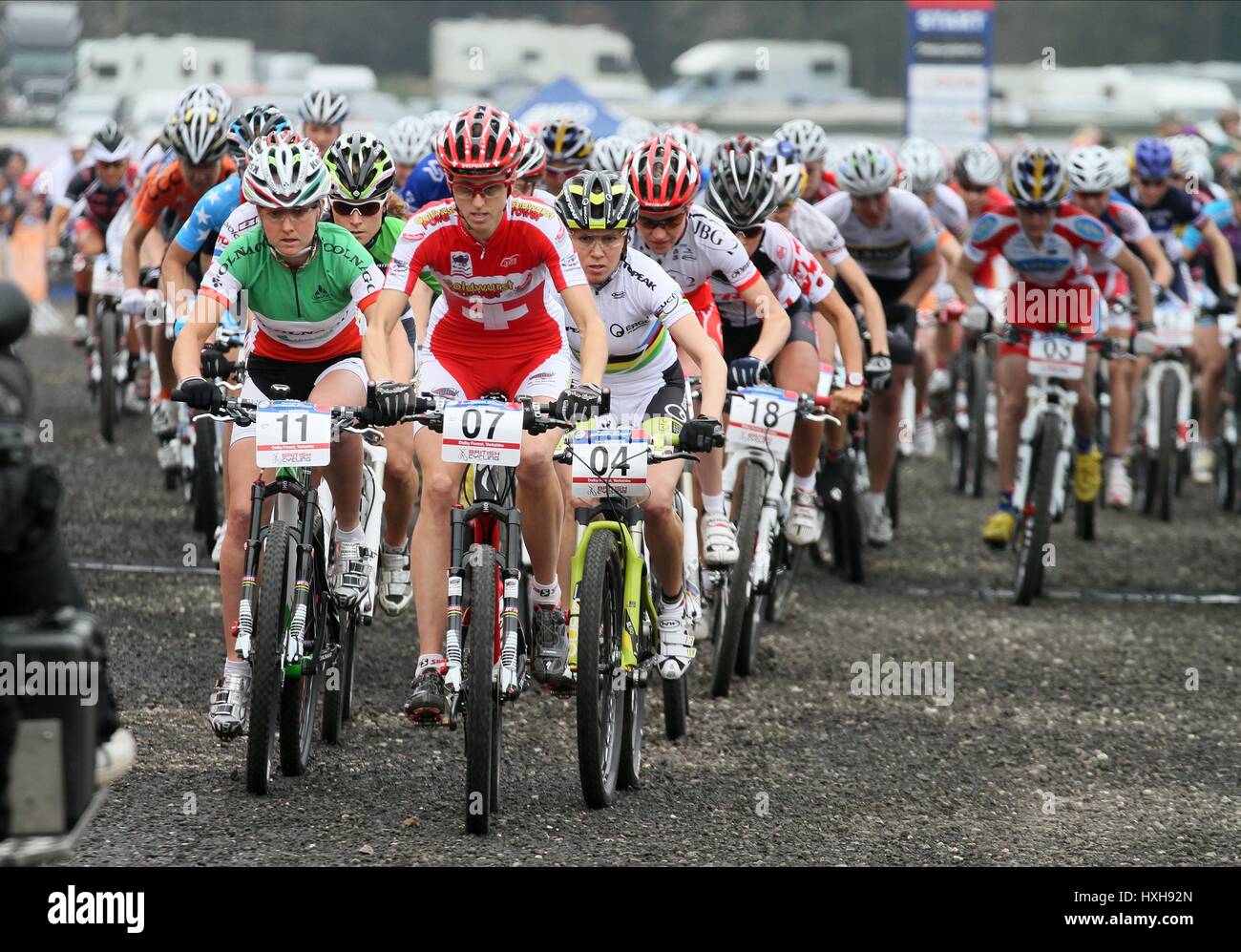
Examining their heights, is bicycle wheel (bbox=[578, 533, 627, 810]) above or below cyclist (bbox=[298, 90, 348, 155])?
below

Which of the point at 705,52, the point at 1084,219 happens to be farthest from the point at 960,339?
the point at 705,52

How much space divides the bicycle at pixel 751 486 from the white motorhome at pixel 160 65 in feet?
109

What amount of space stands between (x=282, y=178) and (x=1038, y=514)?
16.3ft

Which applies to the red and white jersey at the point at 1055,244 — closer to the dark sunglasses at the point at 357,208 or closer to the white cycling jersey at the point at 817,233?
the white cycling jersey at the point at 817,233

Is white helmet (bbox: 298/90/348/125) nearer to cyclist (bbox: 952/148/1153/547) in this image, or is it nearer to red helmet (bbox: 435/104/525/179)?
cyclist (bbox: 952/148/1153/547)

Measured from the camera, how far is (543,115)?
20.3 metres

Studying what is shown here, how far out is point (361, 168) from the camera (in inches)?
318

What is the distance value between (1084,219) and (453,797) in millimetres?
5640

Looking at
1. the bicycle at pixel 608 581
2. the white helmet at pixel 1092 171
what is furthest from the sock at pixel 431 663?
the white helmet at pixel 1092 171

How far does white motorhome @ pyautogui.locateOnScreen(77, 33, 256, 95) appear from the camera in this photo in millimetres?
40000

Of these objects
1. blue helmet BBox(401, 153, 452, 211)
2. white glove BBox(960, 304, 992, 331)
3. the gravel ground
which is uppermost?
blue helmet BBox(401, 153, 452, 211)

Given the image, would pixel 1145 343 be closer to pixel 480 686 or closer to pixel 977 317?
pixel 977 317

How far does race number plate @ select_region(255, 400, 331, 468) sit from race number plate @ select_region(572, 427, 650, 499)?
83cm

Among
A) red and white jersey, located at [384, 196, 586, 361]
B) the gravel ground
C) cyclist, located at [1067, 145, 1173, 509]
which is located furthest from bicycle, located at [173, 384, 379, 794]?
cyclist, located at [1067, 145, 1173, 509]
